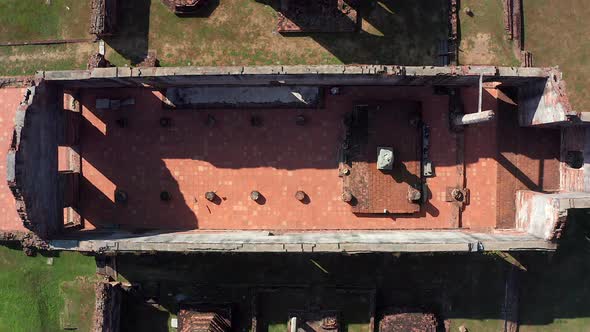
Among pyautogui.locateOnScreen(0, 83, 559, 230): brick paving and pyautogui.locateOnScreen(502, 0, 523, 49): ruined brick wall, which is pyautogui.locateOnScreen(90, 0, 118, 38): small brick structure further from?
pyautogui.locateOnScreen(502, 0, 523, 49): ruined brick wall

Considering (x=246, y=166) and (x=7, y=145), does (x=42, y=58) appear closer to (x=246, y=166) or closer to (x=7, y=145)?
(x=7, y=145)

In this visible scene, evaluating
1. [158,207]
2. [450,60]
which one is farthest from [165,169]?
[450,60]

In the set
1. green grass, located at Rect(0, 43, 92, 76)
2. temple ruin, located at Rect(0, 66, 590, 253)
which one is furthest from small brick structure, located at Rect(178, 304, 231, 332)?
green grass, located at Rect(0, 43, 92, 76)

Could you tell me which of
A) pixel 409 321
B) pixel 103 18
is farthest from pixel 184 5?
pixel 409 321

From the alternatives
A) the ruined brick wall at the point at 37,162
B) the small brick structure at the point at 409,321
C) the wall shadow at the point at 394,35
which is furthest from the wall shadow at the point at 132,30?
the small brick structure at the point at 409,321

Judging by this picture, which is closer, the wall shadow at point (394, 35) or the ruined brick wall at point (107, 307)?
the ruined brick wall at point (107, 307)

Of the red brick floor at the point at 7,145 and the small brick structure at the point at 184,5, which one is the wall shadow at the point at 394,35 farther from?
the red brick floor at the point at 7,145

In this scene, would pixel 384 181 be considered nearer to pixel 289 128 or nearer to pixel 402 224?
pixel 402 224
